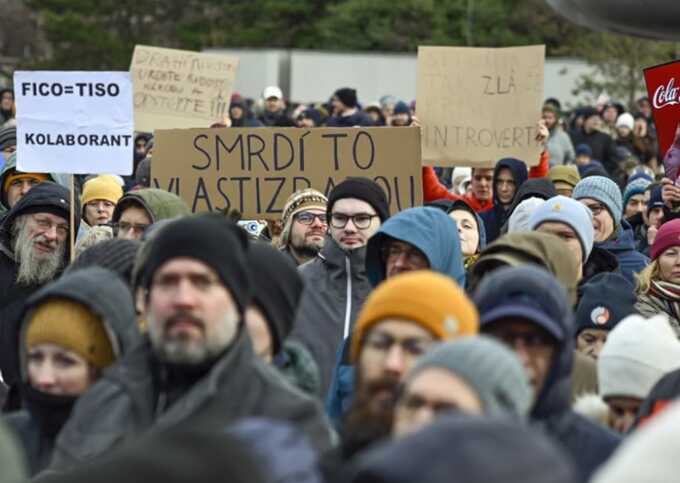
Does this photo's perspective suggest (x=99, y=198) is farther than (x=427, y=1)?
No

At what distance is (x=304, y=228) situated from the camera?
9.64 m

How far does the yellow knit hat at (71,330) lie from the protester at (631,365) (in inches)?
60.5

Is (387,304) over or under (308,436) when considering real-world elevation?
over

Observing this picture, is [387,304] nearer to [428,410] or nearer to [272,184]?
[428,410]

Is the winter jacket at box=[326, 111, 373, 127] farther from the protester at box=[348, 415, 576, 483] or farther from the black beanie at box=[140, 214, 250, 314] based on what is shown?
the protester at box=[348, 415, 576, 483]

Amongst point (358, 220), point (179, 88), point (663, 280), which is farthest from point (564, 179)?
point (358, 220)

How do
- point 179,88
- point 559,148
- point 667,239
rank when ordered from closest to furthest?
1. point 667,239
2. point 179,88
3. point 559,148

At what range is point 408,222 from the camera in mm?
7297

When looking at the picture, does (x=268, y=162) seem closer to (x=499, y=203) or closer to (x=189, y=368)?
(x=499, y=203)

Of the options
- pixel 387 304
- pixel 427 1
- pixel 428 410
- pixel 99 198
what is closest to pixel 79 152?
pixel 99 198

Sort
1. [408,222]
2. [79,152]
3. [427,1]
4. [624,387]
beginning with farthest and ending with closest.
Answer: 1. [427,1]
2. [79,152]
3. [408,222]
4. [624,387]

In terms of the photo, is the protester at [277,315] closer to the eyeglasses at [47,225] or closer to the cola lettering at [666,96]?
the eyeglasses at [47,225]

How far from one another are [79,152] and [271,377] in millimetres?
5259

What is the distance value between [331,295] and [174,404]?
10.1 ft
